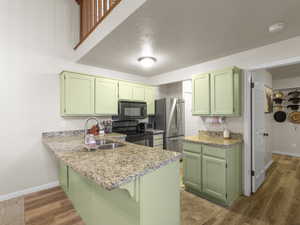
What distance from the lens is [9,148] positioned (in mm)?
2459

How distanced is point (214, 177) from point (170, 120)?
1.98 m

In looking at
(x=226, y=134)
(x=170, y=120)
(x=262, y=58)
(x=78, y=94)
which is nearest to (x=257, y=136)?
(x=226, y=134)

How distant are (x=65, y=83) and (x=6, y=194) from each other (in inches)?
82.4

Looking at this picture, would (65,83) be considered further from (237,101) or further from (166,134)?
(237,101)

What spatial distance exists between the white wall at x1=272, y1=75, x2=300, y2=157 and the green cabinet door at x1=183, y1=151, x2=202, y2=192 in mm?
4232

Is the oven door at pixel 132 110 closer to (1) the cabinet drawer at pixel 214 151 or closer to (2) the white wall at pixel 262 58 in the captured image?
(2) the white wall at pixel 262 58

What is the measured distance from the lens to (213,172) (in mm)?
2289

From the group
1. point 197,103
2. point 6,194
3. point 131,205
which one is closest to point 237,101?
point 197,103

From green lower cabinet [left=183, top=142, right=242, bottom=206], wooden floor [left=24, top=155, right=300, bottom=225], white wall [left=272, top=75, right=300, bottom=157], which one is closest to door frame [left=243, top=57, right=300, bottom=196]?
green lower cabinet [left=183, top=142, right=242, bottom=206]

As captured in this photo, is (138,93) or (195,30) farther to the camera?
(138,93)

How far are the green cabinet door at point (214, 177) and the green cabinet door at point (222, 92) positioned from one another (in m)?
0.85

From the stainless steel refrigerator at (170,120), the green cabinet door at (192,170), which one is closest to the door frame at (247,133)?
the green cabinet door at (192,170)

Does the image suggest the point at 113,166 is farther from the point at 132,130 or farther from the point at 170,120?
the point at 170,120

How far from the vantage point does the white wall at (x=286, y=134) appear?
452 cm
